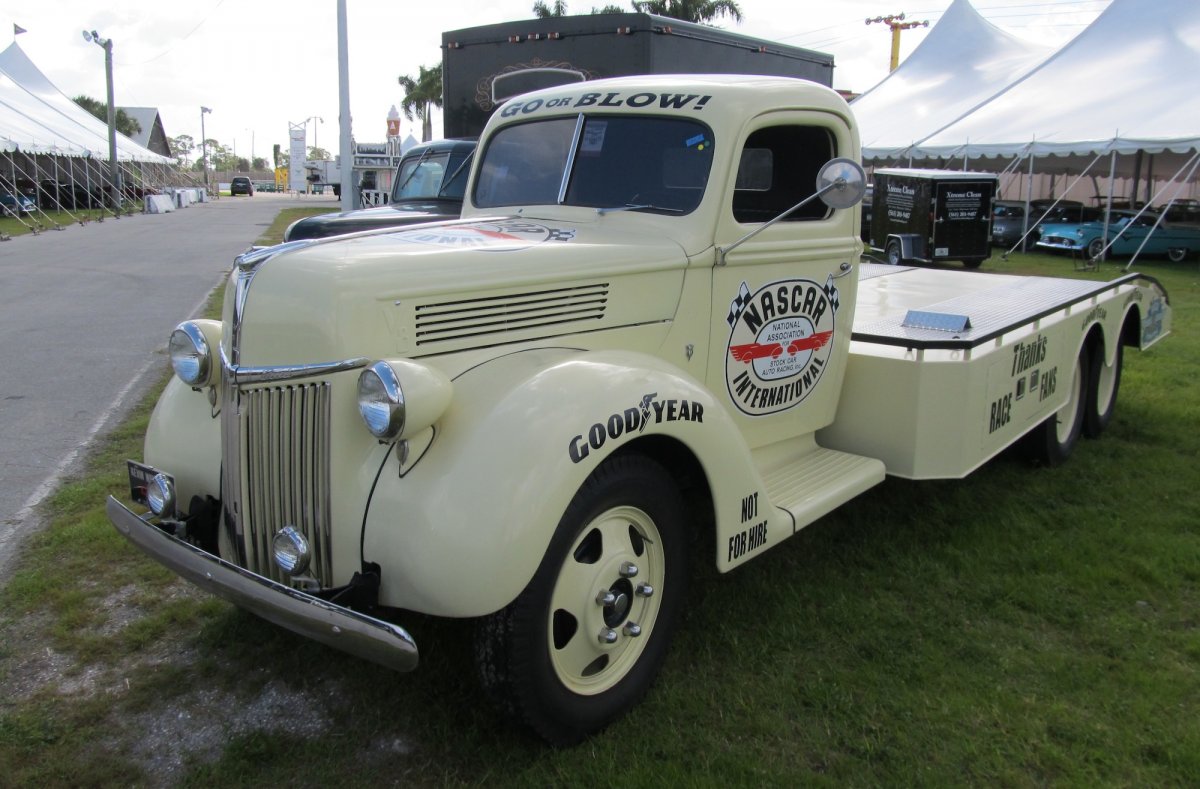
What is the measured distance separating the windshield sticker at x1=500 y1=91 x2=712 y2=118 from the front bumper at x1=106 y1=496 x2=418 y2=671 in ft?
7.47

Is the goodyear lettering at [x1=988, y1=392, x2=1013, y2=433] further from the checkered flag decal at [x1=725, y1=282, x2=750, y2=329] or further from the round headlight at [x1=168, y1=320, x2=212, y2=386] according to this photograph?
the round headlight at [x1=168, y1=320, x2=212, y2=386]

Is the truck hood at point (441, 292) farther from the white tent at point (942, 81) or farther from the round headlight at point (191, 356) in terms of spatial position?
the white tent at point (942, 81)

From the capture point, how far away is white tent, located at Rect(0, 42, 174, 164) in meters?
24.9

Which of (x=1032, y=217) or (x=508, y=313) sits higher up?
(x=1032, y=217)

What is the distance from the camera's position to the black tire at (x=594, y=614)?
2623mm

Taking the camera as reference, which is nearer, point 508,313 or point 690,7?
point 508,313

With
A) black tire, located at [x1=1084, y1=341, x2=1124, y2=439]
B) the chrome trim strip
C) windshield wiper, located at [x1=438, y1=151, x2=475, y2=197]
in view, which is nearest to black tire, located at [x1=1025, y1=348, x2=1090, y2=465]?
black tire, located at [x1=1084, y1=341, x2=1124, y2=439]

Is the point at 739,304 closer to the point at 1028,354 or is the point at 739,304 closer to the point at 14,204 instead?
the point at 1028,354

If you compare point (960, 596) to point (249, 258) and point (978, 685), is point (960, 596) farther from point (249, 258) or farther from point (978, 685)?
point (249, 258)

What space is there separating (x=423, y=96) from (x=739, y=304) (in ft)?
181

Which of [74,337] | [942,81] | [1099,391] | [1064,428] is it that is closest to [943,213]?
[942,81]

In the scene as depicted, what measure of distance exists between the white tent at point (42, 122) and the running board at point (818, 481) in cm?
2416

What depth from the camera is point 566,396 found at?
2.68m

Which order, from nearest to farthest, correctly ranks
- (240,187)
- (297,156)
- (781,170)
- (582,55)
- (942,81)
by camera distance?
(781,170) → (582,55) → (942,81) → (297,156) → (240,187)
